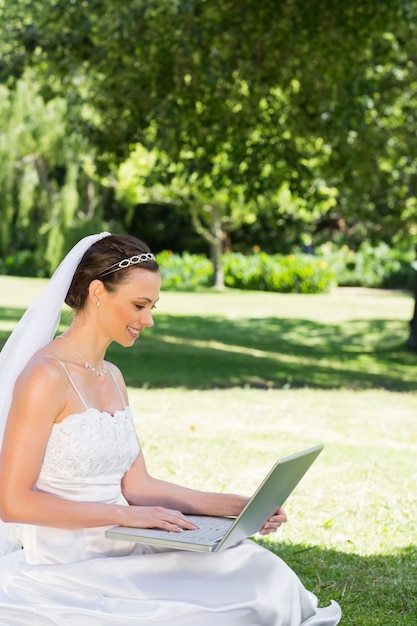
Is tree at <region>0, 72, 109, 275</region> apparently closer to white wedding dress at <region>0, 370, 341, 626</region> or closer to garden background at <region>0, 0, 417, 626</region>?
garden background at <region>0, 0, 417, 626</region>

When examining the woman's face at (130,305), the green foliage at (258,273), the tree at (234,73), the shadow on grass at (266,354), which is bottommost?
the green foliage at (258,273)

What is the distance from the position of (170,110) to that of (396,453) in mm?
5555

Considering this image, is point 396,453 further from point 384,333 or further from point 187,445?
point 384,333

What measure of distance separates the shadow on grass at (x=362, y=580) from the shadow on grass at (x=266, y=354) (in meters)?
7.17

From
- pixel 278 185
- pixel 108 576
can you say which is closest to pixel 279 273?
pixel 278 185

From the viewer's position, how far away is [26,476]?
3332mm

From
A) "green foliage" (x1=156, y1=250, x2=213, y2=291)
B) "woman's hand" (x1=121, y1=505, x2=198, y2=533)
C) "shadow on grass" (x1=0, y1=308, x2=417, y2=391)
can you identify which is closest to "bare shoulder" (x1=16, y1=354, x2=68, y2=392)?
"woman's hand" (x1=121, y1=505, x2=198, y2=533)

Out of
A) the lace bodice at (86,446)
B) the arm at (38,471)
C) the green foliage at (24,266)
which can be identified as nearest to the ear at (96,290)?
the arm at (38,471)

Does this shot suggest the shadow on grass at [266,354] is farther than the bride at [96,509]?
Yes

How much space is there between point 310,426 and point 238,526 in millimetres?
6972

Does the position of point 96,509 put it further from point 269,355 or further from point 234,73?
point 269,355

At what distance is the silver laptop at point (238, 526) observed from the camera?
10.7ft

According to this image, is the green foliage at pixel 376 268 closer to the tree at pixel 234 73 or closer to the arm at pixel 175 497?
the tree at pixel 234 73

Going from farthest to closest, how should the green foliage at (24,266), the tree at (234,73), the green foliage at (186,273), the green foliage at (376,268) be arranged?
the green foliage at (376,268)
the green foliage at (24,266)
the green foliage at (186,273)
the tree at (234,73)
